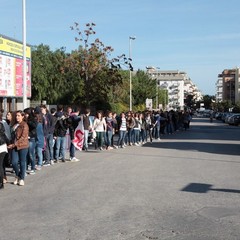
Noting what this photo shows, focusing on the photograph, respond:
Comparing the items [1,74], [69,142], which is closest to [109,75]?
[1,74]

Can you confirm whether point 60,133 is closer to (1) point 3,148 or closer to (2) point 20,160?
(2) point 20,160

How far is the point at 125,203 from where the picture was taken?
796 centimetres

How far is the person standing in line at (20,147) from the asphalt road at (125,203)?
0.91ft

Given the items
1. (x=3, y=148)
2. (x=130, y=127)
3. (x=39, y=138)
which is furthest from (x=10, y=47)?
(x=3, y=148)

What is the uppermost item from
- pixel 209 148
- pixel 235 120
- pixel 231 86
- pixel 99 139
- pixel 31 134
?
pixel 231 86

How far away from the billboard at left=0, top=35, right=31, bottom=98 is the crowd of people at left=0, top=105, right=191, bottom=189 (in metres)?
5.93

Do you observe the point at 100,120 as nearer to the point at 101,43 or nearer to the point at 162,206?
the point at 162,206

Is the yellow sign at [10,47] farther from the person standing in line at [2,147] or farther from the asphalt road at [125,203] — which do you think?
the person standing in line at [2,147]

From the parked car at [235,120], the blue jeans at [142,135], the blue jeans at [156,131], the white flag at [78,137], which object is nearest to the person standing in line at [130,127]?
the blue jeans at [142,135]

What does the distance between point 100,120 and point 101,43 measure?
2081cm

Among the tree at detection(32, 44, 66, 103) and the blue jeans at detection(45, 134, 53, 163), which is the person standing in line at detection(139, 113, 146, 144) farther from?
the tree at detection(32, 44, 66, 103)

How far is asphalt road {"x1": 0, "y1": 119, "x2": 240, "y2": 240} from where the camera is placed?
6.16 meters

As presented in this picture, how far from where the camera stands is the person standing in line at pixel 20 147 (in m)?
9.98

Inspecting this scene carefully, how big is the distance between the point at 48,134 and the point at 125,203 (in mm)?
5849
